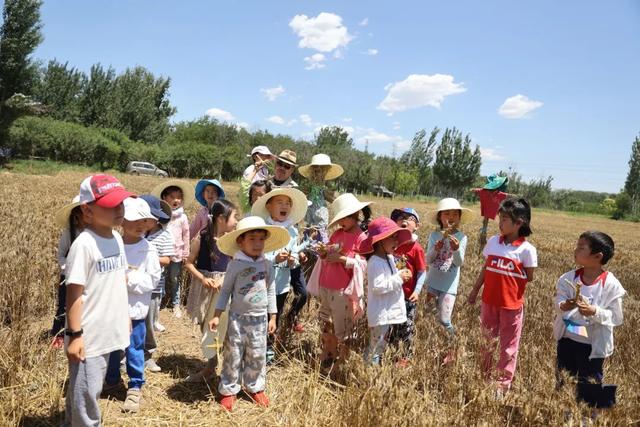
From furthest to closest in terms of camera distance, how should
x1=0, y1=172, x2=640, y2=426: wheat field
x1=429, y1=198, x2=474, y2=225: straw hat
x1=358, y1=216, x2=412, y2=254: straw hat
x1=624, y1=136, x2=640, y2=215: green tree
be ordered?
x1=624, y1=136, x2=640, y2=215: green tree, x1=429, y1=198, x2=474, y2=225: straw hat, x1=358, y1=216, x2=412, y2=254: straw hat, x1=0, y1=172, x2=640, y2=426: wheat field

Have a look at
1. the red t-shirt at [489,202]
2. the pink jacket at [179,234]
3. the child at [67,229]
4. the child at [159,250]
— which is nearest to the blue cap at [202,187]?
the pink jacket at [179,234]

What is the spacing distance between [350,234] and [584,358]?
7.03 feet

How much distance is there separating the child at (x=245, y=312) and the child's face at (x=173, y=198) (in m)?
1.88

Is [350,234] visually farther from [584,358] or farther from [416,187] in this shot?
[416,187]

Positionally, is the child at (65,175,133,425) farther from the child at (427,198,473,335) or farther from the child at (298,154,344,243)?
Answer: the child at (427,198,473,335)

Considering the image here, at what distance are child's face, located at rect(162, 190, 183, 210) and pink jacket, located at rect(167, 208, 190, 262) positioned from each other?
92 mm

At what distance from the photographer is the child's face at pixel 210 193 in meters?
5.21

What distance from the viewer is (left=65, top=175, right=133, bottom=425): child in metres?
2.28

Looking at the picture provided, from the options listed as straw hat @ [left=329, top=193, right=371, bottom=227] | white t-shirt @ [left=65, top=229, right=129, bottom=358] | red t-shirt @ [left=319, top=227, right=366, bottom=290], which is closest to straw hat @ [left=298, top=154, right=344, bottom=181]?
straw hat @ [left=329, top=193, right=371, bottom=227]

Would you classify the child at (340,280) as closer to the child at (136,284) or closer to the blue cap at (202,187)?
the child at (136,284)

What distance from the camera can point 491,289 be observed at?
377 cm

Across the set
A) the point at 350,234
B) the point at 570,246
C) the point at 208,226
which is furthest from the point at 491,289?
the point at 570,246

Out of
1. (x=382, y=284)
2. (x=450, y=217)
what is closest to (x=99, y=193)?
(x=382, y=284)

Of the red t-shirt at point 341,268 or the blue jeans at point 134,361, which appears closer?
the blue jeans at point 134,361
